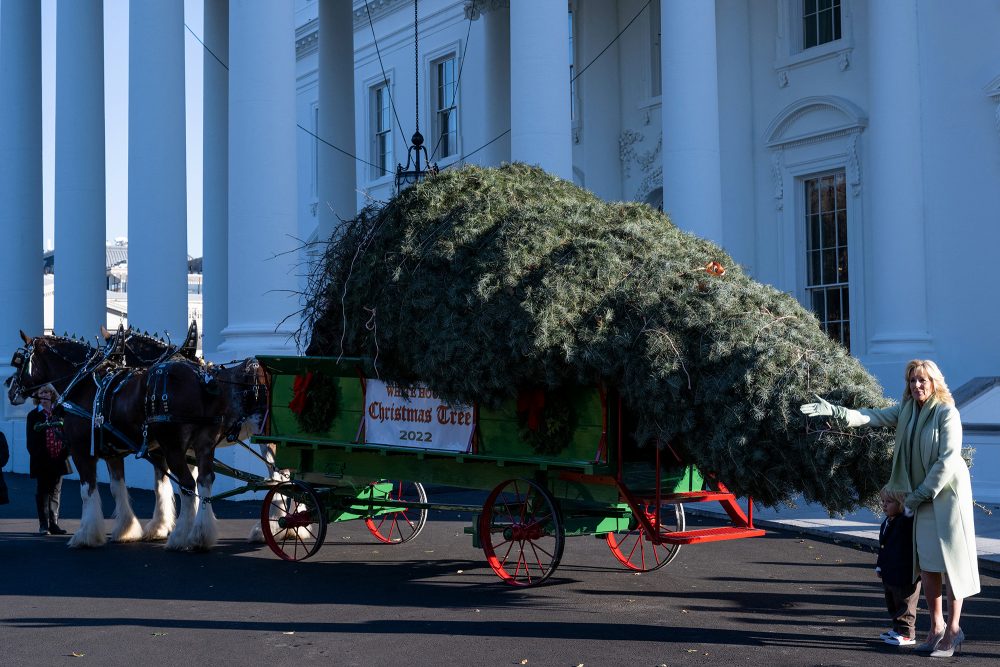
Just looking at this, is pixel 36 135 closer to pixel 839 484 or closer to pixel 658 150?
pixel 658 150

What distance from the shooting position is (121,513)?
11805mm

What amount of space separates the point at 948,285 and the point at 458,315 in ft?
32.8

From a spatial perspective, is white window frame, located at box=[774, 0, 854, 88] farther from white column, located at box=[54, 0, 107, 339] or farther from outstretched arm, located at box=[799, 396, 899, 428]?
outstretched arm, located at box=[799, 396, 899, 428]

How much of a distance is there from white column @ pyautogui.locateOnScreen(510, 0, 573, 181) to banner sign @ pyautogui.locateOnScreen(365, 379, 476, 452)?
245 inches

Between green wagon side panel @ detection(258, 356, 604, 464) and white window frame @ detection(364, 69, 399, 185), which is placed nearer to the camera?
green wagon side panel @ detection(258, 356, 604, 464)

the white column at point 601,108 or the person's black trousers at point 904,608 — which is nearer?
the person's black trousers at point 904,608

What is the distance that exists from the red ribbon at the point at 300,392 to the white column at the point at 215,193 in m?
15.4

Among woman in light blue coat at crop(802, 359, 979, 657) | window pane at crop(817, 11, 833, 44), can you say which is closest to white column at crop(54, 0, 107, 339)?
window pane at crop(817, 11, 833, 44)

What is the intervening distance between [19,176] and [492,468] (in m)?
17.7

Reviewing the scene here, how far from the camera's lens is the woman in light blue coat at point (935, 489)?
21.5 feet

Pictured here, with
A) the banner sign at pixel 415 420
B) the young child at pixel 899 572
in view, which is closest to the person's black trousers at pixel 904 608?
the young child at pixel 899 572

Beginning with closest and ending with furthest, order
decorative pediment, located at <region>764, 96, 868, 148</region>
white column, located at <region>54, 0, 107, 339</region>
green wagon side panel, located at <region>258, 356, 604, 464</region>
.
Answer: green wagon side panel, located at <region>258, 356, 604, 464</region>, decorative pediment, located at <region>764, 96, 868, 148</region>, white column, located at <region>54, 0, 107, 339</region>

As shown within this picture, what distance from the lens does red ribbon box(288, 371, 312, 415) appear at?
10039mm

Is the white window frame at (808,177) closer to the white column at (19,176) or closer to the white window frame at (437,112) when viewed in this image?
the white window frame at (437,112)
